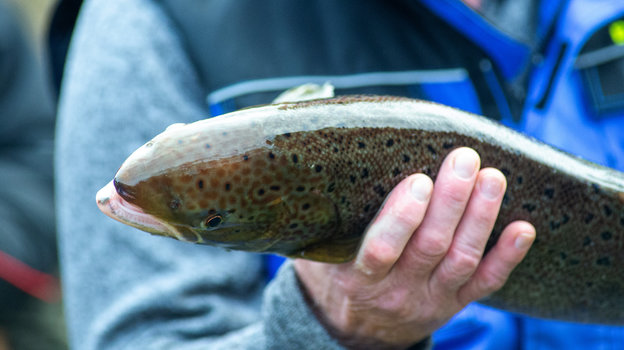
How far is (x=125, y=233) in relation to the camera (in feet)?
6.31

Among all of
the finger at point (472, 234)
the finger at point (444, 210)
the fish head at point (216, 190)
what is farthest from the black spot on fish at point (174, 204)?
the finger at point (472, 234)

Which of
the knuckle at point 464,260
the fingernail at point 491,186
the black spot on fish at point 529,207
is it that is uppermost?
the fingernail at point 491,186

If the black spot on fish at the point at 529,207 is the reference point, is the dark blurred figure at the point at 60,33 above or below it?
above

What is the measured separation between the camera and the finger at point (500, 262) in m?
1.49

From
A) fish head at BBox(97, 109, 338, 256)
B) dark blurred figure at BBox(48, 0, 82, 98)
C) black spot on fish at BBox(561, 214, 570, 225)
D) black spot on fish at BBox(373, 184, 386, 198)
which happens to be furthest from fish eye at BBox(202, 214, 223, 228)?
dark blurred figure at BBox(48, 0, 82, 98)

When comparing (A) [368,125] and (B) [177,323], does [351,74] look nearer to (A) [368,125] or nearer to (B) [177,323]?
(A) [368,125]

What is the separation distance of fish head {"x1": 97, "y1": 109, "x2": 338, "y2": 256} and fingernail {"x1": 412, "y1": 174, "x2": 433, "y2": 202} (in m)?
0.19

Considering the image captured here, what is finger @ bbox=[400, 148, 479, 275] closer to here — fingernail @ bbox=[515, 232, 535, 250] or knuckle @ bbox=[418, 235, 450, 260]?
knuckle @ bbox=[418, 235, 450, 260]

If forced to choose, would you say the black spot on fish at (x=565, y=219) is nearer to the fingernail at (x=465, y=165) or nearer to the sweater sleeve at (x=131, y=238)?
the fingernail at (x=465, y=165)

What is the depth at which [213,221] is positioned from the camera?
1.29 metres

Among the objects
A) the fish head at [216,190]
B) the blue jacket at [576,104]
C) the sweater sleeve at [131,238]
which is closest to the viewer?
the fish head at [216,190]

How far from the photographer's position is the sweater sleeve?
1902 millimetres

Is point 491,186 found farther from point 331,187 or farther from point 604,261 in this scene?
point 604,261

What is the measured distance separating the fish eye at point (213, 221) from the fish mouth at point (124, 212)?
0.23ft
